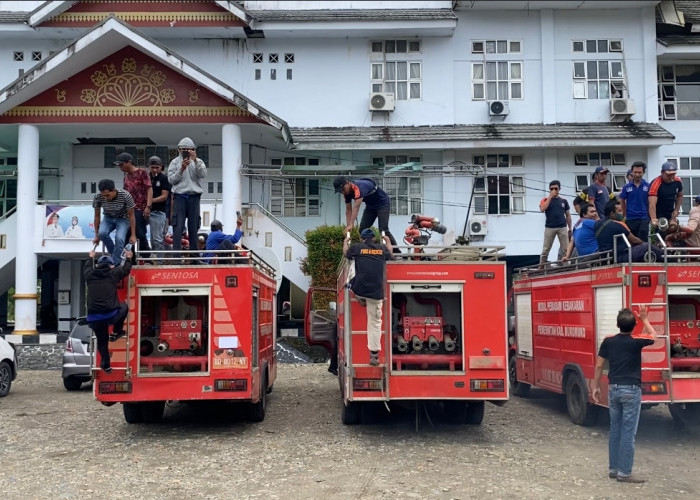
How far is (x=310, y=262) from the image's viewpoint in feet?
65.0

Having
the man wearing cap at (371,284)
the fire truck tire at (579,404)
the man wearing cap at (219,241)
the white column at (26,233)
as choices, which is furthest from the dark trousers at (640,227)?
the white column at (26,233)

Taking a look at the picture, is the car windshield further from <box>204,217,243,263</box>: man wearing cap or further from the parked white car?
<box>204,217,243,263</box>: man wearing cap

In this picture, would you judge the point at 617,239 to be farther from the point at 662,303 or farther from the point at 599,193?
the point at 599,193

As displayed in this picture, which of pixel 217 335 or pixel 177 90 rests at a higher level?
pixel 177 90

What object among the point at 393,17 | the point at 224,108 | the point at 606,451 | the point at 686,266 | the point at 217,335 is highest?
the point at 393,17

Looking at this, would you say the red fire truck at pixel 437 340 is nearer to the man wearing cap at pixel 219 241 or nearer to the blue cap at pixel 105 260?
the man wearing cap at pixel 219 241

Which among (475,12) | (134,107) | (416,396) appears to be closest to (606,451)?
(416,396)

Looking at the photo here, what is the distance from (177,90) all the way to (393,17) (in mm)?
7270

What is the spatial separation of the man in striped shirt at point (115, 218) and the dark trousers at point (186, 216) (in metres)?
0.95

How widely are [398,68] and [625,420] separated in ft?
57.8

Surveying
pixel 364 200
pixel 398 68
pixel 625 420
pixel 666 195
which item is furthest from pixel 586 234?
pixel 398 68

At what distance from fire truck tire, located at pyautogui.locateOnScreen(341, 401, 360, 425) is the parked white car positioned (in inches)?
289

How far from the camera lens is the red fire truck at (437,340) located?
8.67 meters

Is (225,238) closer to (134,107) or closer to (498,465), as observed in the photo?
(498,465)
